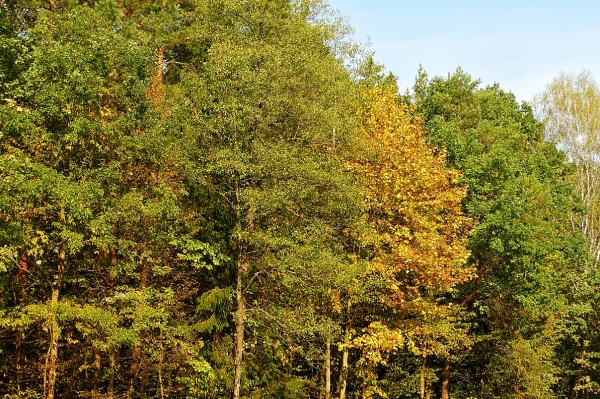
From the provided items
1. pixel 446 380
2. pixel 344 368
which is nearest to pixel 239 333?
pixel 344 368

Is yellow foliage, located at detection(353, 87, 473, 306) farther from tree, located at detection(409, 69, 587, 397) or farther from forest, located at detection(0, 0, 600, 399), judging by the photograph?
tree, located at detection(409, 69, 587, 397)

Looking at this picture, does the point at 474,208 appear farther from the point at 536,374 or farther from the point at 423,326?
the point at 536,374

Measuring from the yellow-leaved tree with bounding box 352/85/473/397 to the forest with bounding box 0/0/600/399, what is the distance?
82 mm

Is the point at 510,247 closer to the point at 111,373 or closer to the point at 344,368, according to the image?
the point at 344,368

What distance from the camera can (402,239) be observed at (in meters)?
18.8

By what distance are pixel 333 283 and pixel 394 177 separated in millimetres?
4853

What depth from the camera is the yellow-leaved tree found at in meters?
18.0

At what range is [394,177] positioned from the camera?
731 inches

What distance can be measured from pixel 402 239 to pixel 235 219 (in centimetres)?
577

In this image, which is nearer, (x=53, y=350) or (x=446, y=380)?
(x=53, y=350)

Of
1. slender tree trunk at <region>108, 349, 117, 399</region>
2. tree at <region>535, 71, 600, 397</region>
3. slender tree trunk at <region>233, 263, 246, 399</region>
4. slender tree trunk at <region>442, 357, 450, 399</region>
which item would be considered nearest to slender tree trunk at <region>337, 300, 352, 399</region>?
slender tree trunk at <region>233, 263, 246, 399</region>

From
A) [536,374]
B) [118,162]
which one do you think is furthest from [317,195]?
[536,374]

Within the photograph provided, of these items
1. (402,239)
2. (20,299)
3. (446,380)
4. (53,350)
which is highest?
(402,239)

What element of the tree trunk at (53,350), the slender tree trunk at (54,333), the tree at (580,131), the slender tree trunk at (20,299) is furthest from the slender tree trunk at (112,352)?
the tree at (580,131)
